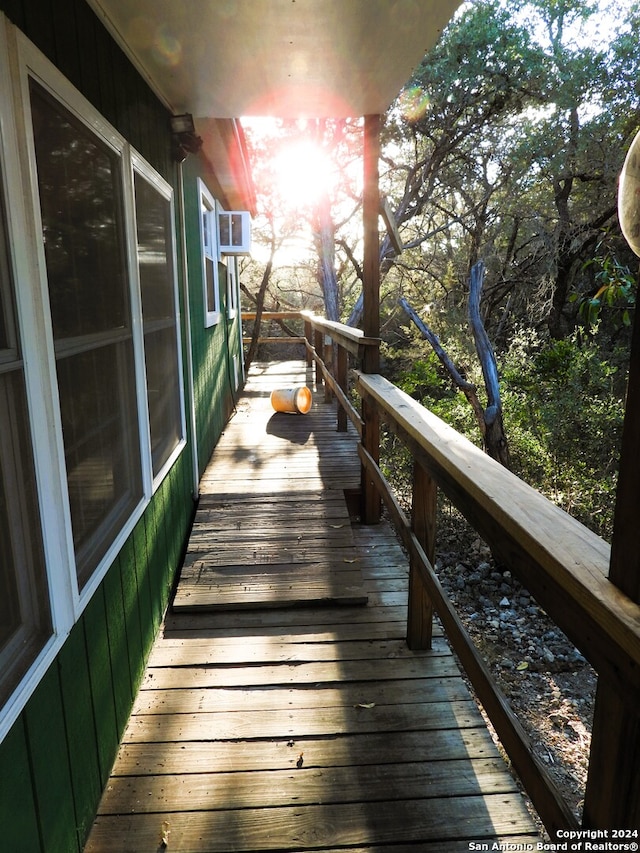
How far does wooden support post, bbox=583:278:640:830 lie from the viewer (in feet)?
2.68

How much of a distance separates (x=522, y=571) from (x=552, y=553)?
160mm

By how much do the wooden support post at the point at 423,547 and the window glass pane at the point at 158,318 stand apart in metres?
1.18

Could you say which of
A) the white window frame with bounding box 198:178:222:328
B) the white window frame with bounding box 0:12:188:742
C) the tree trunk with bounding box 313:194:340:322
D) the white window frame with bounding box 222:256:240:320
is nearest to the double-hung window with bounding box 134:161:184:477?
the white window frame with bounding box 0:12:188:742

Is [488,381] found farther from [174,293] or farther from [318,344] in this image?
[174,293]

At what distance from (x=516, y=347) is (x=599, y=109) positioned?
170 inches

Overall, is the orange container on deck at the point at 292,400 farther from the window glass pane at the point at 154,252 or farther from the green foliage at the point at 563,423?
the window glass pane at the point at 154,252

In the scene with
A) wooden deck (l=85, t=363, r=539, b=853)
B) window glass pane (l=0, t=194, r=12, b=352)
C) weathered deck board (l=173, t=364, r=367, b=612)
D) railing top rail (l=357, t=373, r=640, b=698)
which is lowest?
wooden deck (l=85, t=363, r=539, b=853)

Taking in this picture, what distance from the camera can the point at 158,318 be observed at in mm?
2742

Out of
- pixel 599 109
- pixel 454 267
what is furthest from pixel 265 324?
pixel 599 109

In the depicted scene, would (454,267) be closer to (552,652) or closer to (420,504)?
(552,652)

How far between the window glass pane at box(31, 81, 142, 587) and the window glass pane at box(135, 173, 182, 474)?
39 centimetres

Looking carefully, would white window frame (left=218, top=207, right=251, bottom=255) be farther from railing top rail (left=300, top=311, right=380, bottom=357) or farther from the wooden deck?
the wooden deck

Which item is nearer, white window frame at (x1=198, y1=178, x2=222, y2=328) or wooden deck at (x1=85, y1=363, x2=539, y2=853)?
wooden deck at (x1=85, y1=363, x2=539, y2=853)

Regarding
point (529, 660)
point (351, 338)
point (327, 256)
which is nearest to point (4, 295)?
point (351, 338)
